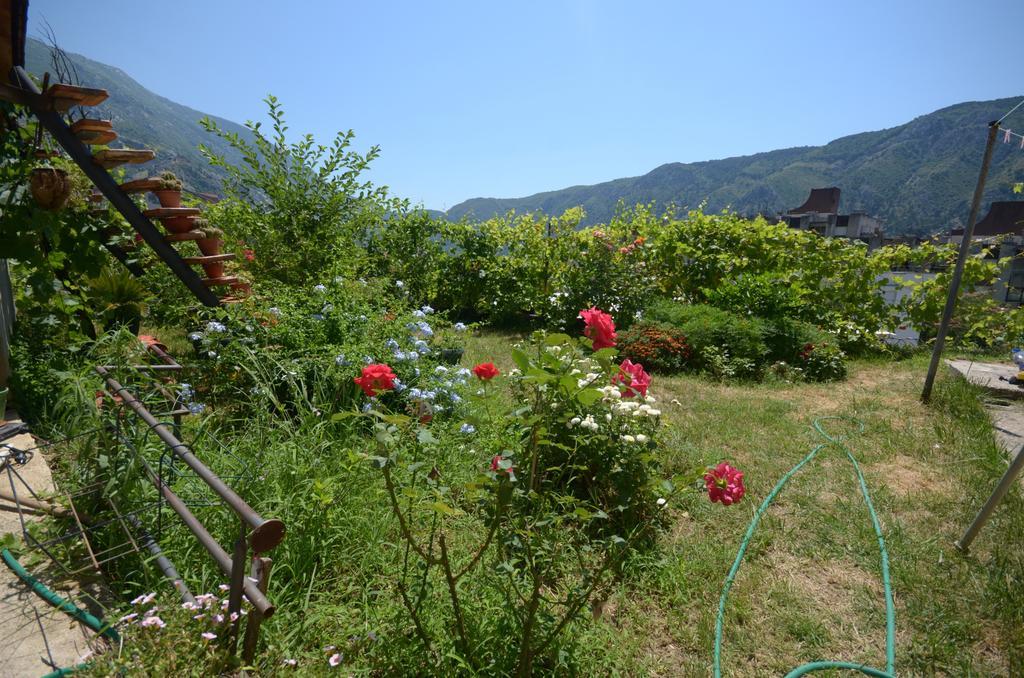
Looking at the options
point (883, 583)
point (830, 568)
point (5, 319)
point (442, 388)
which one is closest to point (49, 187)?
point (5, 319)

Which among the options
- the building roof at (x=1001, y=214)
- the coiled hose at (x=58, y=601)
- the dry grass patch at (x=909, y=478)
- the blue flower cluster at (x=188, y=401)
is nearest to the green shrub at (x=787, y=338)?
the dry grass patch at (x=909, y=478)

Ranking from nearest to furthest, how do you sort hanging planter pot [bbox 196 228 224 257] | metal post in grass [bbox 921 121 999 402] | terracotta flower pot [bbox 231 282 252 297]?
metal post in grass [bbox 921 121 999 402]
hanging planter pot [bbox 196 228 224 257]
terracotta flower pot [bbox 231 282 252 297]

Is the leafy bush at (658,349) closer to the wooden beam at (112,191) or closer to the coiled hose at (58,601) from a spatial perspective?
the wooden beam at (112,191)

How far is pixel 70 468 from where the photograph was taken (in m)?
2.27

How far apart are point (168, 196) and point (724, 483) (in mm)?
4730

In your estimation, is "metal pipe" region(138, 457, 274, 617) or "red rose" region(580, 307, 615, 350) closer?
"metal pipe" region(138, 457, 274, 617)

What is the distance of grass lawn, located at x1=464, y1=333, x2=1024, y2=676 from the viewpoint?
1.78m

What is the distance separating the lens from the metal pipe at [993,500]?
202cm

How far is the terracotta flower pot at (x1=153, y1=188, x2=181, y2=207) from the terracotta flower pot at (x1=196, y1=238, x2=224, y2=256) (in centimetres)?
37

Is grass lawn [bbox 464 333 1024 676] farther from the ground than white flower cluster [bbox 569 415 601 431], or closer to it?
closer to it

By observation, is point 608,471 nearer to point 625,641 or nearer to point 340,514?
point 625,641

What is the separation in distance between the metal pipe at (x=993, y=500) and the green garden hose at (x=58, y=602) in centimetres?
325

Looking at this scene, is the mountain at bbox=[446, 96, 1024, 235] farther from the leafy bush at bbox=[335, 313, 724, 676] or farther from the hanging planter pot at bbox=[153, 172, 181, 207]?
the leafy bush at bbox=[335, 313, 724, 676]

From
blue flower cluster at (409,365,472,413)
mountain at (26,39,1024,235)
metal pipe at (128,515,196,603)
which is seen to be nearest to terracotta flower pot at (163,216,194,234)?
blue flower cluster at (409,365,472,413)
